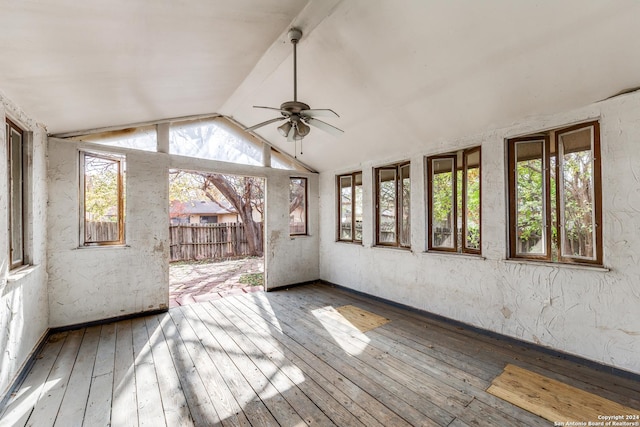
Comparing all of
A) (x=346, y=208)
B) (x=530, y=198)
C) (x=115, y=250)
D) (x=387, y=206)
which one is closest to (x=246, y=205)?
(x=346, y=208)

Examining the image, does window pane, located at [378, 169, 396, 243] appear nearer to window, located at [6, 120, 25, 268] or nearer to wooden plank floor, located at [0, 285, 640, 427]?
wooden plank floor, located at [0, 285, 640, 427]

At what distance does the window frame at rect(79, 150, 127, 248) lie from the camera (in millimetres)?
3408

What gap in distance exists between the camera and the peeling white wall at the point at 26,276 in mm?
2097

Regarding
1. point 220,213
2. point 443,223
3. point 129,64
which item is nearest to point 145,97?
point 129,64

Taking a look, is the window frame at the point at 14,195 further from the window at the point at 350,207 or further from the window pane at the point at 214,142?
the window at the point at 350,207

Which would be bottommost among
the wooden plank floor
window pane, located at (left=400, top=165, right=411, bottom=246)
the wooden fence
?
the wooden plank floor

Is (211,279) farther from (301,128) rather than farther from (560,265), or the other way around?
(560,265)

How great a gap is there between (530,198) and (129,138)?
17.2 ft

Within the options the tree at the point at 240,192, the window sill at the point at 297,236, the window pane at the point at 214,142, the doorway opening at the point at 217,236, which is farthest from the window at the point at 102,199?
the tree at the point at 240,192

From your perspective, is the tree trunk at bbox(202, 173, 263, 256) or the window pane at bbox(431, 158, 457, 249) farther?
the tree trunk at bbox(202, 173, 263, 256)

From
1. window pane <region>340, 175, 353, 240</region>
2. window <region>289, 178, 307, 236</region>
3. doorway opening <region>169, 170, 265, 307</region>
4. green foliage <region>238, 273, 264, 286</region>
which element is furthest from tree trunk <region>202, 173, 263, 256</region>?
window pane <region>340, 175, 353, 240</region>

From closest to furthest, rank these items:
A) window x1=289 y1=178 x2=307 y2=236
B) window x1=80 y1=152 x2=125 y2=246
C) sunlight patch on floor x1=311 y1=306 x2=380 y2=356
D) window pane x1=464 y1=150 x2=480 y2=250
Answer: sunlight patch on floor x1=311 y1=306 x2=380 y2=356
window pane x1=464 y1=150 x2=480 y2=250
window x1=80 y1=152 x2=125 y2=246
window x1=289 y1=178 x2=307 y2=236

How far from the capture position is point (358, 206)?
500 centimetres

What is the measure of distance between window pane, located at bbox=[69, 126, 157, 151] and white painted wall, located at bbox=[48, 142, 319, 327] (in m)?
0.10
